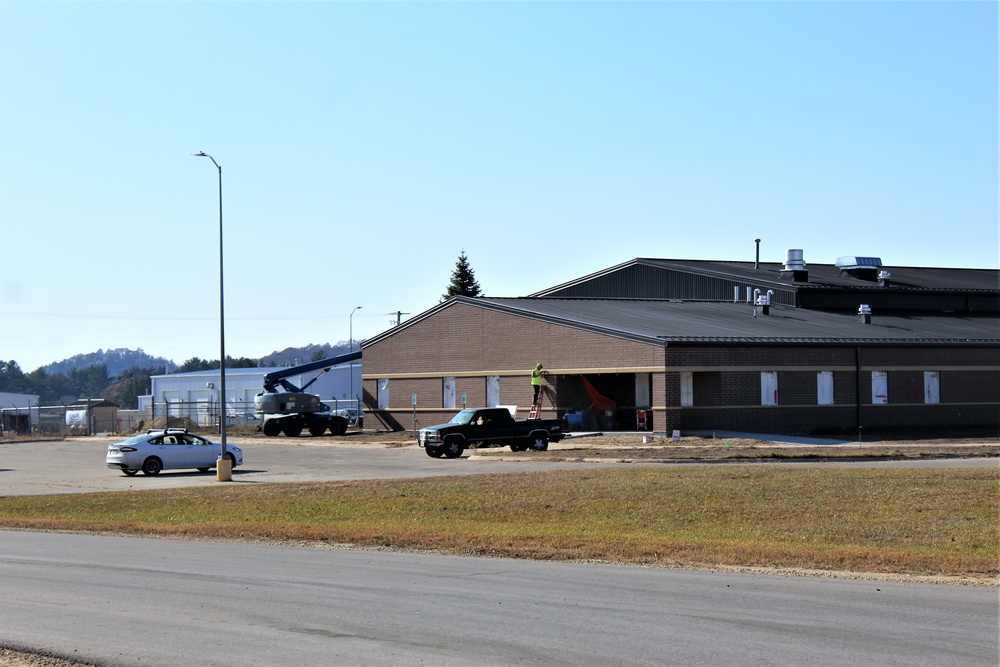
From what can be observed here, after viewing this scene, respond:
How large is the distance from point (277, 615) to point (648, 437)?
34.4 m

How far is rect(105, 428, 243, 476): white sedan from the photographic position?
124 ft

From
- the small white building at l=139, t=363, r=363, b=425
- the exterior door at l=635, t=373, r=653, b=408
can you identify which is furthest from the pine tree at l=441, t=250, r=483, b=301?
the exterior door at l=635, t=373, r=653, b=408

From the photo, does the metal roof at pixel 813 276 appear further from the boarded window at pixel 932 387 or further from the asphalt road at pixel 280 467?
the asphalt road at pixel 280 467

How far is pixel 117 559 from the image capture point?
54.4 ft

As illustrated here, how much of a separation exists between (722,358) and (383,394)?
20.6m

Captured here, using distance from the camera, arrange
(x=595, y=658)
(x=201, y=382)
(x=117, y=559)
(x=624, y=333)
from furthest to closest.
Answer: (x=201, y=382)
(x=624, y=333)
(x=117, y=559)
(x=595, y=658)

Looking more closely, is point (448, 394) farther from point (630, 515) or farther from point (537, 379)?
point (630, 515)

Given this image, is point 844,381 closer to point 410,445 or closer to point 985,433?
point 985,433

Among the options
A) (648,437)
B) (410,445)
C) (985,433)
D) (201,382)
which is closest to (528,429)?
(648,437)

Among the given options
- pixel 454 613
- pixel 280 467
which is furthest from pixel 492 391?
pixel 454 613

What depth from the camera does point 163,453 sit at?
38.4 m

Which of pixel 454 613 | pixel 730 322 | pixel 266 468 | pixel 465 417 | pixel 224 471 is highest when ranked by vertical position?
pixel 730 322

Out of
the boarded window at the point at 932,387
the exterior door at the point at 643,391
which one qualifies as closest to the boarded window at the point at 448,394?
the exterior door at the point at 643,391

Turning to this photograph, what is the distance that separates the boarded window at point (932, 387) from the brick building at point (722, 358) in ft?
0.21
